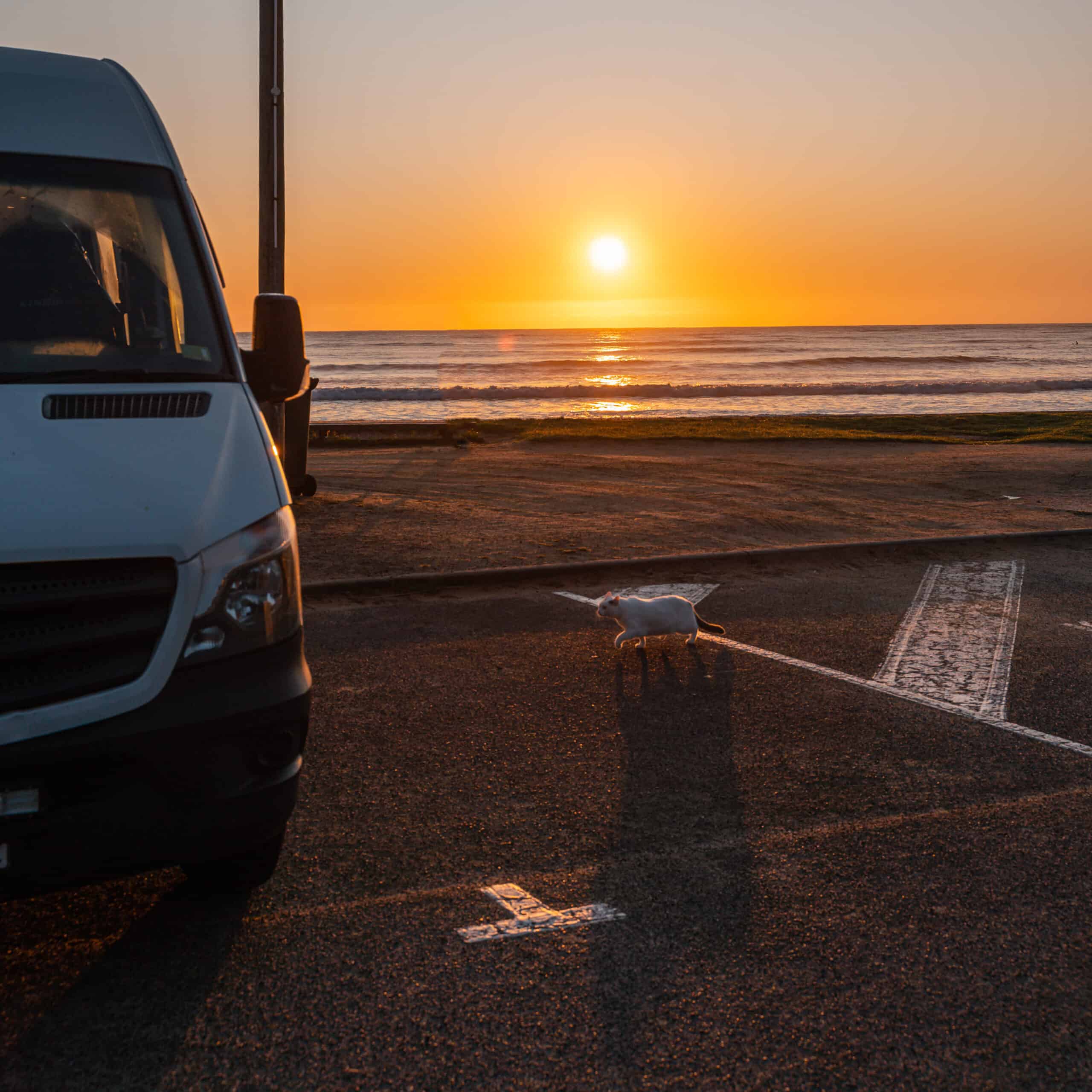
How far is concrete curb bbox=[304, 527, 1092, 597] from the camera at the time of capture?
8359mm

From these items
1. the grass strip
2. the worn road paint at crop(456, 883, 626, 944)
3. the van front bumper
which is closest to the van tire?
the van front bumper

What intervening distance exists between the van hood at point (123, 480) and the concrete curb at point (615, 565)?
4840mm

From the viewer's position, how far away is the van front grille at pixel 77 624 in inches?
110

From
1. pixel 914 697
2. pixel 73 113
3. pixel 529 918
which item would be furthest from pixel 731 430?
pixel 529 918

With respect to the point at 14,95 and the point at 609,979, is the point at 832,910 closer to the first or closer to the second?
the point at 609,979

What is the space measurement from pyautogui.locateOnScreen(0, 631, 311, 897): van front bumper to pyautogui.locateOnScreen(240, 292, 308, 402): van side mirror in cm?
143

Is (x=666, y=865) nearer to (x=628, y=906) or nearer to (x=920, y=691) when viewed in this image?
(x=628, y=906)

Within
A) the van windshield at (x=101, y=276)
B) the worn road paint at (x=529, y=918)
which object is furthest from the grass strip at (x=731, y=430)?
the worn road paint at (x=529, y=918)

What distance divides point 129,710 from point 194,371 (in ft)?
4.60

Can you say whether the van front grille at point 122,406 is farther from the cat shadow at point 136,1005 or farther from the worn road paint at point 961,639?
the worn road paint at point 961,639

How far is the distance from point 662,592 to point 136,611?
579cm

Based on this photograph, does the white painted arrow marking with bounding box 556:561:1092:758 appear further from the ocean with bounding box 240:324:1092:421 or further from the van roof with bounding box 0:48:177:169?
the ocean with bounding box 240:324:1092:421

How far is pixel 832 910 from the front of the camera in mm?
3545

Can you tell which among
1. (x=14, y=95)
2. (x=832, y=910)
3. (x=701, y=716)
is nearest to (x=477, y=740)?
(x=701, y=716)
